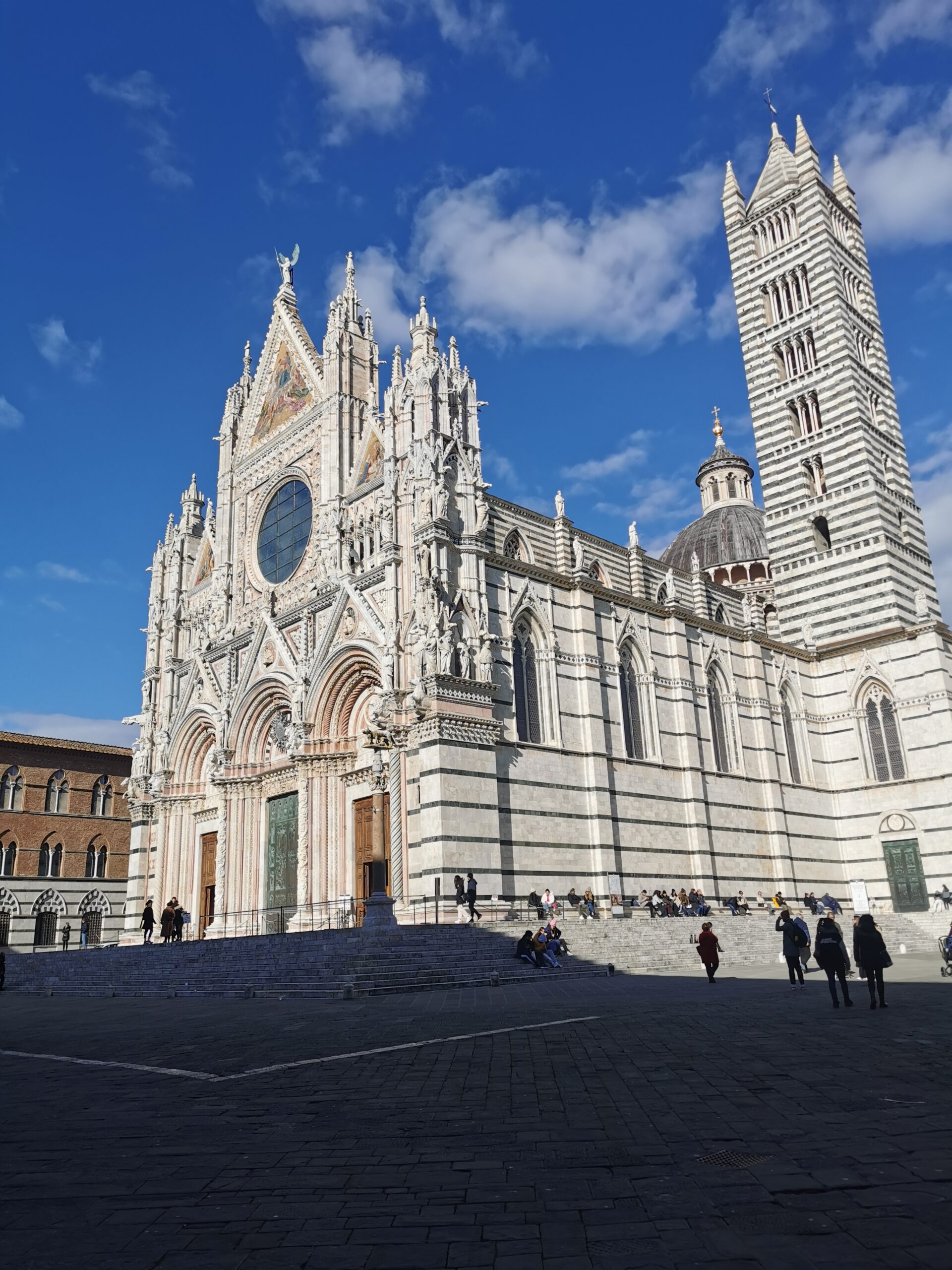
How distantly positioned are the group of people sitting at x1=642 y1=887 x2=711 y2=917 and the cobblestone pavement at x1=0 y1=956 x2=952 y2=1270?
57.0 feet

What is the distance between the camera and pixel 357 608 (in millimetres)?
28922

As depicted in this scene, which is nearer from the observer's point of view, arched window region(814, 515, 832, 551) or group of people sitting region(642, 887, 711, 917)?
group of people sitting region(642, 887, 711, 917)

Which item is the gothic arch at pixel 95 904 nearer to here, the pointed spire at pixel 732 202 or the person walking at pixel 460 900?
the person walking at pixel 460 900

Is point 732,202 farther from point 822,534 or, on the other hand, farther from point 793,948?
point 793,948

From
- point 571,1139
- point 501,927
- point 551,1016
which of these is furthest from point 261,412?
point 571,1139

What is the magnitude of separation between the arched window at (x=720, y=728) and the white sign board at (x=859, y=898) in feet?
19.1

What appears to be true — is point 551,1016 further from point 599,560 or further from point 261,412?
point 261,412

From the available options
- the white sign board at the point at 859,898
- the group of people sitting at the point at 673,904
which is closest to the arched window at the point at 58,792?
the group of people sitting at the point at 673,904

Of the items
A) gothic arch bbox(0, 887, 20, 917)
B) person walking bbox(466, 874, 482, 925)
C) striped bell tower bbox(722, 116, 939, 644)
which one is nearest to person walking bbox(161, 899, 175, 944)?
person walking bbox(466, 874, 482, 925)

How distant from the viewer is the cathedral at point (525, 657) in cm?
2711

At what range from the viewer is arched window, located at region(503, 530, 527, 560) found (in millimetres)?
31266

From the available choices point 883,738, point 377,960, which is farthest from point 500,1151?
point 883,738

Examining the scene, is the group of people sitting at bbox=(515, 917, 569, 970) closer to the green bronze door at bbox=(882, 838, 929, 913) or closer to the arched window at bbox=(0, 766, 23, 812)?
the green bronze door at bbox=(882, 838, 929, 913)

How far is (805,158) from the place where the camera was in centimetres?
4394
